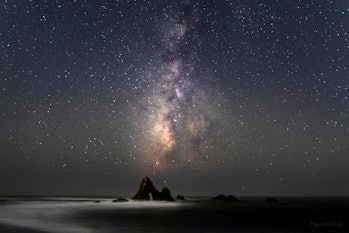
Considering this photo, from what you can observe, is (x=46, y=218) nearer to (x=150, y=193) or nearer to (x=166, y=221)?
(x=166, y=221)

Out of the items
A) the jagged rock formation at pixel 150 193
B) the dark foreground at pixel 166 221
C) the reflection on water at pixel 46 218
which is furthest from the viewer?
the jagged rock formation at pixel 150 193

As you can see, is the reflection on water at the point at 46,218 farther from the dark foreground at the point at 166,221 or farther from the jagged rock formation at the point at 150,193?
the jagged rock formation at the point at 150,193

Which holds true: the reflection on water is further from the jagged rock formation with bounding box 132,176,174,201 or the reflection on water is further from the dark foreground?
the jagged rock formation with bounding box 132,176,174,201

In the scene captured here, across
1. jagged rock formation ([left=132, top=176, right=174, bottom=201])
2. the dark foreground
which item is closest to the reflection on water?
the dark foreground

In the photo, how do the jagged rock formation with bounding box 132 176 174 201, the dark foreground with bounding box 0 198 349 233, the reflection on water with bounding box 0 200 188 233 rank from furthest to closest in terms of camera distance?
the jagged rock formation with bounding box 132 176 174 201 < the dark foreground with bounding box 0 198 349 233 < the reflection on water with bounding box 0 200 188 233

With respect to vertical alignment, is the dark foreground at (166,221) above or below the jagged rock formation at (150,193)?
below

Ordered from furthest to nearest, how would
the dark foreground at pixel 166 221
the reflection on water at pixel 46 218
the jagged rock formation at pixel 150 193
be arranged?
the jagged rock formation at pixel 150 193
the dark foreground at pixel 166 221
the reflection on water at pixel 46 218

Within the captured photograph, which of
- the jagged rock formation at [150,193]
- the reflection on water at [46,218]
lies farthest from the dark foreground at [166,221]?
the jagged rock formation at [150,193]

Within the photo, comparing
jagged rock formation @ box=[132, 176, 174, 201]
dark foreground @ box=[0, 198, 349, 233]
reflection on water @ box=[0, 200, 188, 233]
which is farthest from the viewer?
jagged rock formation @ box=[132, 176, 174, 201]

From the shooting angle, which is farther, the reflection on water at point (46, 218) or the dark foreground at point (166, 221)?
the dark foreground at point (166, 221)

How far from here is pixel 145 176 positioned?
162m

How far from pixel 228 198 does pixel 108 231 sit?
155m

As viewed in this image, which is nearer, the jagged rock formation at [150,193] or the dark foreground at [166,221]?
the dark foreground at [166,221]

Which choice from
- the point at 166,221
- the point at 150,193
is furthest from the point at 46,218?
the point at 150,193
